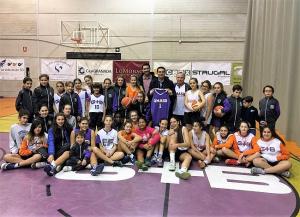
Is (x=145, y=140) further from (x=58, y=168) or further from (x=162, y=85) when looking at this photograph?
(x=58, y=168)

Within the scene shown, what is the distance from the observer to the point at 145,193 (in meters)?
3.90

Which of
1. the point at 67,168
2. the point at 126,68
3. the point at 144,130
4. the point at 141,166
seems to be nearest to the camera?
the point at 67,168

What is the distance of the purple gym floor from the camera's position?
3.39m

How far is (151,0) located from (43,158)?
10.5m

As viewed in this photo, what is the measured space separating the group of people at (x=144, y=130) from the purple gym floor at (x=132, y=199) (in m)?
0.38

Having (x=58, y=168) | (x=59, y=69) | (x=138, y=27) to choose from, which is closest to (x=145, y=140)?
(x=58, y=168)

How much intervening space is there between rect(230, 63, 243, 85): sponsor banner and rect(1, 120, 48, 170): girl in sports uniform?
9886 millimetres

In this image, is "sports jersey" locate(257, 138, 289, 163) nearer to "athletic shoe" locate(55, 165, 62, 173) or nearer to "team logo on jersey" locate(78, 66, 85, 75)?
"athletic shoe" locate(55, 165, 62, 173)

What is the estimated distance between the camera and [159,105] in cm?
573

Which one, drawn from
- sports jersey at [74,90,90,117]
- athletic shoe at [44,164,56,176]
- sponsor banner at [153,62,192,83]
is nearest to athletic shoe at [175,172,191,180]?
athletic shoe at [44,164,56,176]

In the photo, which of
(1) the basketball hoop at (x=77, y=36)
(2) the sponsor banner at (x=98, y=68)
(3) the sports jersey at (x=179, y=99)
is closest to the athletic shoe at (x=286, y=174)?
(3) the sports jersey at (x=179, y=99)

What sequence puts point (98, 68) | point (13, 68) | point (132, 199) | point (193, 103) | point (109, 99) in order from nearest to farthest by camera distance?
point (132, 199)
point (193, 103)
point (109, 99)
point (98, 68)
point (13, 68)

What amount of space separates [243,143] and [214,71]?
8387 mm

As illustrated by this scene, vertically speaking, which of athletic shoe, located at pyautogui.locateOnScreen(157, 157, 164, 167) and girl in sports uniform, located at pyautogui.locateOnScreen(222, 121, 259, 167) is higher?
girl in sports uniform, located at pyautogui.locateOnScreen(222, 121, 259, 167)
